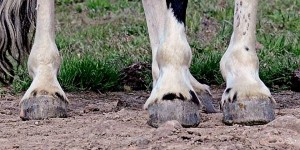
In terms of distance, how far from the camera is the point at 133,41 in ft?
27.5

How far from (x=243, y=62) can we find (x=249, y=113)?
1.20 ft

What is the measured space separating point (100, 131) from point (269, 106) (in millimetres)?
810

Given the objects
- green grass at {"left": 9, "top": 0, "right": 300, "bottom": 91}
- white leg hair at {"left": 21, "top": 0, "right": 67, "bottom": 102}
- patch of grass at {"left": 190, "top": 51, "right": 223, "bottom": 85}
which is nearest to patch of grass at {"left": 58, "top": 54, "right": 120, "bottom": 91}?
green grass at {"left": 9, "top": 0, "right": 300, "bottom": 91}

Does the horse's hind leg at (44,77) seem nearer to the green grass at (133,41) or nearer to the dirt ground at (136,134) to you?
the dirt ground at (136,134)

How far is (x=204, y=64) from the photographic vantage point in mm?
6414

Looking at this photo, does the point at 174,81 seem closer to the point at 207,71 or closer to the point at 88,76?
the point at 88,76

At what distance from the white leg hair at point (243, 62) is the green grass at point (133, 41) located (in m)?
1.82

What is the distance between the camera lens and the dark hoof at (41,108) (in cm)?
454

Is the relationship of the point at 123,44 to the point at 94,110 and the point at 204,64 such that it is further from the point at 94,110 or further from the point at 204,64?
the point at 94,110

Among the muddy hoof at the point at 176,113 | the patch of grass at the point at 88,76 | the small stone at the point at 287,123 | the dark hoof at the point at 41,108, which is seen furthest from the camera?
the patch of grass at the point at 88,76

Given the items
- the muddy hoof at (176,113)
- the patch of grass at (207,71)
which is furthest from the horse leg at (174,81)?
the patch of grass at (207,71)

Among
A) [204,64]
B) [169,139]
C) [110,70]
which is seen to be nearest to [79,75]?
[110,70]

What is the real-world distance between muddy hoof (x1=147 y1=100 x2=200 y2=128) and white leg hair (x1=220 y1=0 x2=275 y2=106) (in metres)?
0.21

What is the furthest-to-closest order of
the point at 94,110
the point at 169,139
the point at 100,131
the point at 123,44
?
the point at 123,44
the point at 94,110
the point at 100,131
the point at 169,139
